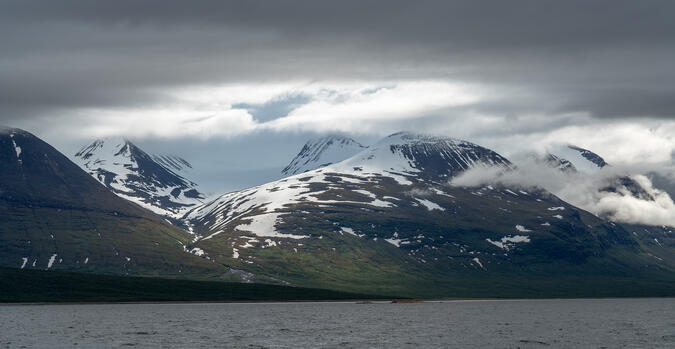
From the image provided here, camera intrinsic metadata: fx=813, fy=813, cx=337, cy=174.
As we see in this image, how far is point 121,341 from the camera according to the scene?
16162 cm

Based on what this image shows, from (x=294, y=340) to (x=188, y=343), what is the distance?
896 inches

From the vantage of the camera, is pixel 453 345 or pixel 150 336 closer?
pixel 453 345

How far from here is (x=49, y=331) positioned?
615ft

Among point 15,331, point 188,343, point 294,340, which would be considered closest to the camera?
point 188,343

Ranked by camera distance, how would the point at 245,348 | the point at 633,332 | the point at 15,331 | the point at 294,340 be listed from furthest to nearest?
the point at 633,332 → the point at 15,331 → the point at 294,340 → the point at 245,348

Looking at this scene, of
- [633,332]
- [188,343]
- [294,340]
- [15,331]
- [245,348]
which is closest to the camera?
[245,348]

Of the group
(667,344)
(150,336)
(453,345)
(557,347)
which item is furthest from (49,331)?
(667,344)

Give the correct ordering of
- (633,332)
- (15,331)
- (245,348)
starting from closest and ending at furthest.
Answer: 1. (245,348)
2. (15,331)
3. (633,332)

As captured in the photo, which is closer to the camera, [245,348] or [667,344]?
[245,348]

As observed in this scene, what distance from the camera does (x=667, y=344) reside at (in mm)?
161250

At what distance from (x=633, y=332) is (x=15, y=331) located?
146 meters

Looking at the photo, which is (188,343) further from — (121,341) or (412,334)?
(412,334)

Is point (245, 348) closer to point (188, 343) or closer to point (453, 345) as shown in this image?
point (188, 343)

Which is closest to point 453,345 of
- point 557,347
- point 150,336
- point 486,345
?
point 486,345
